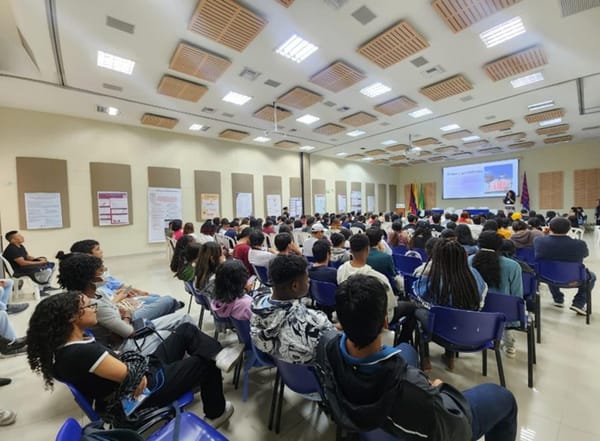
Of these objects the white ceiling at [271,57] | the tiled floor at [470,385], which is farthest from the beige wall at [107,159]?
the tiled floor at [470,385]

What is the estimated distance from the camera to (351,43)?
13.9ft

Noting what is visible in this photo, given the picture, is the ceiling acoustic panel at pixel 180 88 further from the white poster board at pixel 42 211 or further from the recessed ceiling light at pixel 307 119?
the white poster board at pixel 42 211

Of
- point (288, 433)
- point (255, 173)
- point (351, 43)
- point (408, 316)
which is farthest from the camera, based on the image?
point (255, 173)

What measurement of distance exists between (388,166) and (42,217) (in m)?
17.0

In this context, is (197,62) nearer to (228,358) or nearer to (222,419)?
(228,358)

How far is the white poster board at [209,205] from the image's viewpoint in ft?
31.4

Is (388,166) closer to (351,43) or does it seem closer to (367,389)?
(351,43)

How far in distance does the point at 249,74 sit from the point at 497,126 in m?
8.64

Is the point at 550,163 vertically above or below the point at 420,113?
below

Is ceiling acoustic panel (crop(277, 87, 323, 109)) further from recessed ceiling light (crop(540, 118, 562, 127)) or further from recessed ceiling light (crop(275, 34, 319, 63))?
recessed ceiling light (crop(540, 118, 562, 127))

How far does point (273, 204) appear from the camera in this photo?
454 inches

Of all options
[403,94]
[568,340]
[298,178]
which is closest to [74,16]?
[403,94]

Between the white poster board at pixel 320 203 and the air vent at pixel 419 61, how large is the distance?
8577 millimetres

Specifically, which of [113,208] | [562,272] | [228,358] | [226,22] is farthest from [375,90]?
[113,208]
